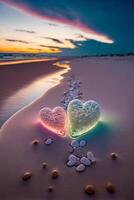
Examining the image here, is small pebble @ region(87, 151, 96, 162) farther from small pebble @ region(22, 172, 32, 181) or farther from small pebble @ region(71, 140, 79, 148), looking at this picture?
small pebble @ region(22, 172, 32, 181)

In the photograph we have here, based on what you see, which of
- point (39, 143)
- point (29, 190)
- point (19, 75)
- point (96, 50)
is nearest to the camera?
point (29, 190)

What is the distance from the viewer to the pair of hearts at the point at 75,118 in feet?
4.25

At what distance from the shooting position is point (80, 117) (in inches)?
50.7

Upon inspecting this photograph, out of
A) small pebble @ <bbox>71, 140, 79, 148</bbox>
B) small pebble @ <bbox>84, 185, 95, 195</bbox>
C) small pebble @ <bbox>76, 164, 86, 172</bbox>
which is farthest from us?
small pebble @ <bbox>71, 140, 79, 148</bbox>

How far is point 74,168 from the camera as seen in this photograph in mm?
1115

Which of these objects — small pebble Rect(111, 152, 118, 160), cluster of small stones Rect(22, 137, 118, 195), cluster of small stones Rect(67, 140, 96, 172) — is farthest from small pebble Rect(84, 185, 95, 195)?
small pebble Rect(111, 152, 118, 160)

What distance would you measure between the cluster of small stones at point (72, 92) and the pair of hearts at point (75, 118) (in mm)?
→ 298

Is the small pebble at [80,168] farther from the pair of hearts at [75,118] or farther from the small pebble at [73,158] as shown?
the pair of hearts at [75,118]

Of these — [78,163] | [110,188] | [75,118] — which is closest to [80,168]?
[78,163]

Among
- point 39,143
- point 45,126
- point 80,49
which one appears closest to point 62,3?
point 80,49

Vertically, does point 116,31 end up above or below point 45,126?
above

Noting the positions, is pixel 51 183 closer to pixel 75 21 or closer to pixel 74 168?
pixel 74 168

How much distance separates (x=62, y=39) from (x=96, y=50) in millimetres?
270

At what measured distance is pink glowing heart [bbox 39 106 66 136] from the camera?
1.32 metres
